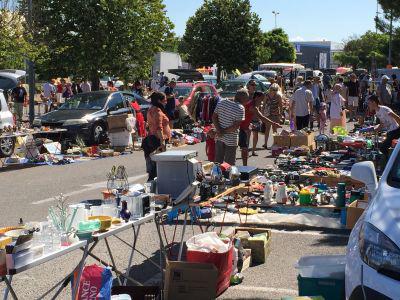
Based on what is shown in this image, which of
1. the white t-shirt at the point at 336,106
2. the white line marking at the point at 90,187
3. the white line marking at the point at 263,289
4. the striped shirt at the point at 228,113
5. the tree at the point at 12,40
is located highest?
the tree at the point at 12,40

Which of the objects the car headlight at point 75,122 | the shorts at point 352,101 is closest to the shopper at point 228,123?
the car headlight at point 75,122

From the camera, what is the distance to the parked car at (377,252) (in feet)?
13.4

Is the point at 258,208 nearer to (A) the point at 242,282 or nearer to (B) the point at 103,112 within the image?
(A) the point at 242,282

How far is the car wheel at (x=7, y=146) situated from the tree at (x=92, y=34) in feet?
25.8

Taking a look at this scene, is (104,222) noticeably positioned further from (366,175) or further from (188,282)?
(366,175)

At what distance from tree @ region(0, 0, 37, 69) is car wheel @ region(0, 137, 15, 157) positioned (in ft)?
17.3

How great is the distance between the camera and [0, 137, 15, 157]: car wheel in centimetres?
1739

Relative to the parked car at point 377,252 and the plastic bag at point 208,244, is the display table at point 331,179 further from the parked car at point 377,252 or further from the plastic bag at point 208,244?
the parked car at point 377,252

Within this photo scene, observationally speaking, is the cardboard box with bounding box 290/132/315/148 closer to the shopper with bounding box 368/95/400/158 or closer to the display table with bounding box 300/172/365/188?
the shopper with bounding box 368/95/400/158

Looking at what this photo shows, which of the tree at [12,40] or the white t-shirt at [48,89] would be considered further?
the white t-shirt at [48,89]

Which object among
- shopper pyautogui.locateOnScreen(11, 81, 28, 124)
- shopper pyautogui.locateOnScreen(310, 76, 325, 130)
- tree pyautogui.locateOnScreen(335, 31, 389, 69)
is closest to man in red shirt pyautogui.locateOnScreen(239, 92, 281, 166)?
shopper pyautogui.locateOnScreen(310, 76, 325, 130)

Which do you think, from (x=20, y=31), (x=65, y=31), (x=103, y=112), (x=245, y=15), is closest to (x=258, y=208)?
(x=103, y=112)

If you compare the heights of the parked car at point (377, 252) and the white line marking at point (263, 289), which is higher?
the parked car at point (377, 252)

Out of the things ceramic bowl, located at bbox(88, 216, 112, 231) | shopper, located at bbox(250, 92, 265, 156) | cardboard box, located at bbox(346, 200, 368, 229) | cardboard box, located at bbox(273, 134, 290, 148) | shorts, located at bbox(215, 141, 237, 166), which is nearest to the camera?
ceramic bowl, located at bbox(88, 216, 112, 231)
